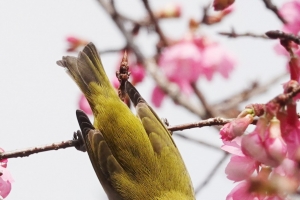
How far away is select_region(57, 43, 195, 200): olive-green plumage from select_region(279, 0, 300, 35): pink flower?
1190 millimetres

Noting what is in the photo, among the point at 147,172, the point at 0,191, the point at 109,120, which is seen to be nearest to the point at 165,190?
the point at 147,172

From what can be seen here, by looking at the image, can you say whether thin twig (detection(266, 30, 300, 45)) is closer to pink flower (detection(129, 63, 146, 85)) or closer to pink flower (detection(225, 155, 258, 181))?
pink flower (detection(225, 155, 258, 181))

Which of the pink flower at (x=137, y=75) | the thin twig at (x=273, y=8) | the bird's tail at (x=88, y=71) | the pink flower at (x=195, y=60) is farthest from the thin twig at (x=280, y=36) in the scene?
the pink flower at (x=137, y=75)

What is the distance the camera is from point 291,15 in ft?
7.86

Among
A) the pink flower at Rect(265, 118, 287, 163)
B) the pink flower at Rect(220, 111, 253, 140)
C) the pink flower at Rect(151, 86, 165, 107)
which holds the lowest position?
the pink flower at Rect(265, 118, 287, 163)

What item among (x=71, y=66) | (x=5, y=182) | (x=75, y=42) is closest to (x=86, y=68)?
(x=71, y=66)

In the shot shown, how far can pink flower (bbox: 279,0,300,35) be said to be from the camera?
2357mm

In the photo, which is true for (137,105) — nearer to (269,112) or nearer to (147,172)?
(147,172)

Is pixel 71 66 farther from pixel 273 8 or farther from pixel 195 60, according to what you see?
pixel 273 8

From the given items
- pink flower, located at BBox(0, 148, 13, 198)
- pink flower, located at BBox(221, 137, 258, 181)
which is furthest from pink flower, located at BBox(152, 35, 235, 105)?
pink flower, located at BBox(221, 137, 258, 181)

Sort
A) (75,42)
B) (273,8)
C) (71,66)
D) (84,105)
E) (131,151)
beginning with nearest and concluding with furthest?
(273,8)
(131,151)
(71,66)
(75,42)
(84,105)

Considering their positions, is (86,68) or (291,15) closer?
(291,15)

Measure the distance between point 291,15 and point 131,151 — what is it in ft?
4.37

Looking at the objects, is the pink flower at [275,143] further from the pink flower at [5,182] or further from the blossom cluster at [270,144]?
the pink flower at [5,182]
